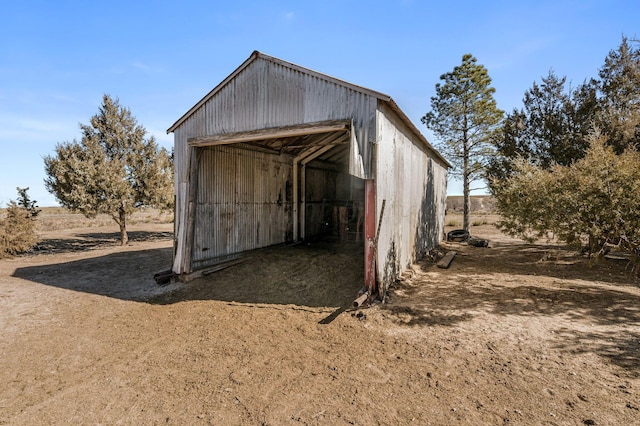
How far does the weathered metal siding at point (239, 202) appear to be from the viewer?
953 cm

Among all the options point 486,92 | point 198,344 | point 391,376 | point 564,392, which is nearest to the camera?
point 564,392

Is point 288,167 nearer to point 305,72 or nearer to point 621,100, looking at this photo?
point 305,72

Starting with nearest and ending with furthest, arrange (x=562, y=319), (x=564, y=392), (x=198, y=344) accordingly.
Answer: (x=564, y=392)
(x=198, y=344)
(x=562, y=319)

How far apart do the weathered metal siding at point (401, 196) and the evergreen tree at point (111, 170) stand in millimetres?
13791

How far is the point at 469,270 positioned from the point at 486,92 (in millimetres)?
13846

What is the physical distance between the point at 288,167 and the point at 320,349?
8.81 meters

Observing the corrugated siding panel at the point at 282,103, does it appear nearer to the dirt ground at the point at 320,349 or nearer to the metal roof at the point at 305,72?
the metal roof at the point at 305,72

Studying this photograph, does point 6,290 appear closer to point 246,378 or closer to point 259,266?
point 259,266

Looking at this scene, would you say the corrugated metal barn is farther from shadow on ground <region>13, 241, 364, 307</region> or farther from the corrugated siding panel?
shadow on ground <region>13, 241, 364, 307</region>

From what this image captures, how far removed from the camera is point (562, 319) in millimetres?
5816

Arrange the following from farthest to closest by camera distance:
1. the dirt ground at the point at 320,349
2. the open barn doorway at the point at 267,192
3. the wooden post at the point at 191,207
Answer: the open barn doorway at the point at 267,192
the wooden post at the point at 191,207
the dirt ground at the point at 320,349

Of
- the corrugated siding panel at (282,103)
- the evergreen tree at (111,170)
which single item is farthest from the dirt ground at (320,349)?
the evergreen tree at (111,170)

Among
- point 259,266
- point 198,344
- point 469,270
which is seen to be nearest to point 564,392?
point 198,344

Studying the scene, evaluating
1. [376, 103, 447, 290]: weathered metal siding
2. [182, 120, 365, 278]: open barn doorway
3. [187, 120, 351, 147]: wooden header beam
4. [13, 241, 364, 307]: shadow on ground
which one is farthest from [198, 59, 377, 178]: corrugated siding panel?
[13, 241, 364, 307]: shadow on ground
